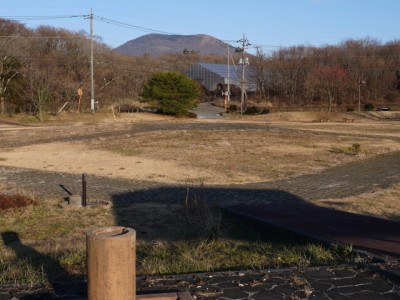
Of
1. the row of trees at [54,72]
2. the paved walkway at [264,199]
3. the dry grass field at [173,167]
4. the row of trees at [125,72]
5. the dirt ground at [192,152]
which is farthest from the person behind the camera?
the row of trees at [125,72]

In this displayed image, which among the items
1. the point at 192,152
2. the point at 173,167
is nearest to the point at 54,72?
the point at 192,152

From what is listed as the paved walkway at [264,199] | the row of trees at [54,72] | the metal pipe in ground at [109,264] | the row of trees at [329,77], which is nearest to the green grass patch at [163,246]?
the paved walkway at [264,199]

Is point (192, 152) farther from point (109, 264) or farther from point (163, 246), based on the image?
point (109, 264)

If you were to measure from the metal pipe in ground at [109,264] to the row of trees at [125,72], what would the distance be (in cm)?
3297

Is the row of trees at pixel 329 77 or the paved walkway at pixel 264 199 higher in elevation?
the row of trees at pixel 329 77

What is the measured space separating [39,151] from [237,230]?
13129 millimetres

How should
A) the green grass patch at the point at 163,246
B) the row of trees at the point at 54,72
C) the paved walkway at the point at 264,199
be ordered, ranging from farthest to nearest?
1. the row of trees at the point at 54,72
2. the green grass patch at the point at 163,246
3. the paved walkway at the point at 264,199

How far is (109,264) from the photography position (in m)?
3.37

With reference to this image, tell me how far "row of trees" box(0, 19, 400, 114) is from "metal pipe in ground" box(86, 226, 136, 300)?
1298 inches

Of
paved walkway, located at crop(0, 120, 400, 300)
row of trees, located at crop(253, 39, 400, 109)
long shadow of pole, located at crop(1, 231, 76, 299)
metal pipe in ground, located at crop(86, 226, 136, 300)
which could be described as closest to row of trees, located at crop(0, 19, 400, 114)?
row of trees, located at crop(253, 39, 400, 109)

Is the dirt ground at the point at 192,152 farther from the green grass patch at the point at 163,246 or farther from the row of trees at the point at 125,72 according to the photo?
the row of trees at the point at 125,72

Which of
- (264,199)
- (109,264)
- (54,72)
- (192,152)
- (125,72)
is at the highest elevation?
(125,72)

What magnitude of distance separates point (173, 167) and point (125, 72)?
129ft

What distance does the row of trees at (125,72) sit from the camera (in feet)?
129
